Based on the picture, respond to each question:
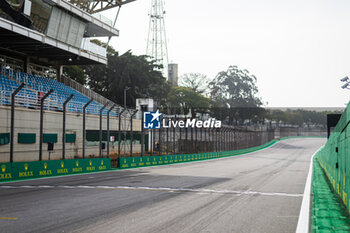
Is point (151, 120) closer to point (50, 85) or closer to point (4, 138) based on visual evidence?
point (50, 85)

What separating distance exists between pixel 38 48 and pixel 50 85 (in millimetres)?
3252

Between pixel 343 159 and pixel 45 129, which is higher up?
pixel 45 129

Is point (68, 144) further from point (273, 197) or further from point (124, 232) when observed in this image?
point (124, 232)

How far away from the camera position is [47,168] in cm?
1911

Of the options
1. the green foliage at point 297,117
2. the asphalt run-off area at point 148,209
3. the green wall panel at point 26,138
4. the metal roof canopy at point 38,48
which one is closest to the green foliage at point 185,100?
the metal roof canopy at point 38,48

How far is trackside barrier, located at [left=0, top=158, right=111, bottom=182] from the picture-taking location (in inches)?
666

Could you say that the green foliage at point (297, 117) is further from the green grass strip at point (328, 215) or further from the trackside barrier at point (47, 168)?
the green grass strip at point (328, 215)

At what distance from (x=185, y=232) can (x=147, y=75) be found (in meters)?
59.9

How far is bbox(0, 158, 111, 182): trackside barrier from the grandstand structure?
0.67 metres

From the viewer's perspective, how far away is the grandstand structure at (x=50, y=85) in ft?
74.8

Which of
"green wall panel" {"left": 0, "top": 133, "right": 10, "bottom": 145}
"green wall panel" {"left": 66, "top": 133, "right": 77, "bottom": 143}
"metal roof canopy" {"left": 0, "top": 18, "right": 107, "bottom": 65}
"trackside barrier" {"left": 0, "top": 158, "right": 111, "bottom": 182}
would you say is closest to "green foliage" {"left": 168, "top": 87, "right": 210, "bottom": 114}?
"metal roof canopy" {"left": 0, "top": 18, "right": 107, "bottom": 65}

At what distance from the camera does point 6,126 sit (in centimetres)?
2128

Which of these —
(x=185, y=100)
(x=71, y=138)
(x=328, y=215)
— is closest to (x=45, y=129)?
(x=71, y=138)

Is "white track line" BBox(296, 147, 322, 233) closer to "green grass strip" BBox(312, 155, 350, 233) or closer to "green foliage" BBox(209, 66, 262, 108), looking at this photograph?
"green grass strip" BBox(312, 155, 350, 233)
